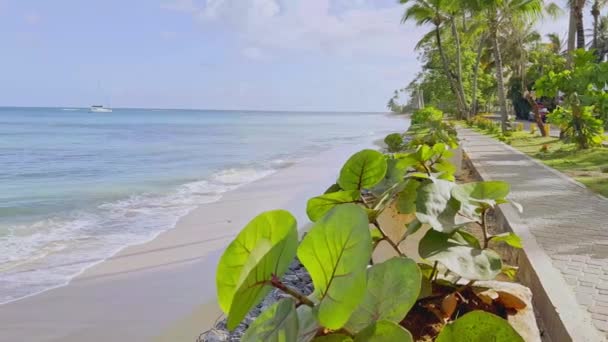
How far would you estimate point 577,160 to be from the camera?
996 centimetres

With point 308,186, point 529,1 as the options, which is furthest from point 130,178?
point 529,1

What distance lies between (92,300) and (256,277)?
179 inches

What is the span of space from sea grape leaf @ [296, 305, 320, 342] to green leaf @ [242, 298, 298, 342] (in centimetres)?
3

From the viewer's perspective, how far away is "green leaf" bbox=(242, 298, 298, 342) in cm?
70

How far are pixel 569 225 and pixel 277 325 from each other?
16.2 ft

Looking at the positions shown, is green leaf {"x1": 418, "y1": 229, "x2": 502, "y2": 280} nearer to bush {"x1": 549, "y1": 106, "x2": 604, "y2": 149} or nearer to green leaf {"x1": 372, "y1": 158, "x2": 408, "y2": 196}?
green leaf {"x1": 372, "y1": 158, "x2": 408, "y2": 196}

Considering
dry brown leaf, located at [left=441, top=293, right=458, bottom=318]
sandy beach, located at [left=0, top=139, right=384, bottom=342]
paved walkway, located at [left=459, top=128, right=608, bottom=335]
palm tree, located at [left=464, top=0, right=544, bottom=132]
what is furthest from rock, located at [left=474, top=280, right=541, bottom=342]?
palm tree, located at [left=464, top=0, right=544, bottom=132]

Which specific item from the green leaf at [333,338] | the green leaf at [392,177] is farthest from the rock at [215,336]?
the green leaf at [333,338]

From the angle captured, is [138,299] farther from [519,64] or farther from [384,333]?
[519,64]

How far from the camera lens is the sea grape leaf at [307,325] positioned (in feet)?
2.41

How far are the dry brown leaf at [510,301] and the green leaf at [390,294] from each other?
0.74m

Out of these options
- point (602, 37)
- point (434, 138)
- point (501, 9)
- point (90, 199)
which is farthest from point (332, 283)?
point (602, 37)

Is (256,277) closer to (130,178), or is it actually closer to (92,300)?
(92,300)

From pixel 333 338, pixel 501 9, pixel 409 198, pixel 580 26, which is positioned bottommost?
pixel 333 338
